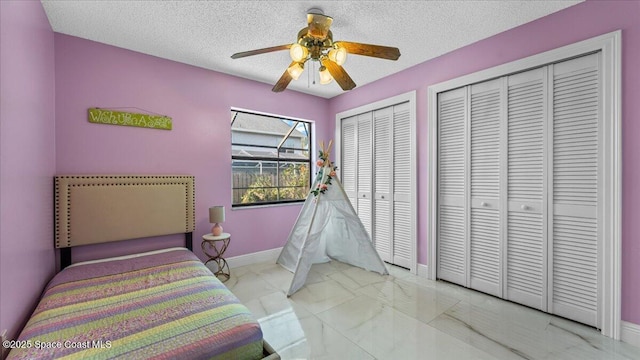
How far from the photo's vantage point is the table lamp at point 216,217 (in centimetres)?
307

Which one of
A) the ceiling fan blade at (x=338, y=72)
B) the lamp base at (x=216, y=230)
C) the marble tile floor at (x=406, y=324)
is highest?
the ceiling fan blade at (x=338, y=72)

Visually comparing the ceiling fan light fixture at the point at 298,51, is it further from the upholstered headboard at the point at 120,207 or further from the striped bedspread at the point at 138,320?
the upholstered headboard at the point at 120,207

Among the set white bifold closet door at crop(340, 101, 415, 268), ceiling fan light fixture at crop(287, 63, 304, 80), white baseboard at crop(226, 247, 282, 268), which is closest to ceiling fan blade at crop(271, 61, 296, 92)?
ceiling fan light fixture at crop(287, 63, 304, 80)

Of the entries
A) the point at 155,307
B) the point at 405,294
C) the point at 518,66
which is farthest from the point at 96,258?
the point at 518,66

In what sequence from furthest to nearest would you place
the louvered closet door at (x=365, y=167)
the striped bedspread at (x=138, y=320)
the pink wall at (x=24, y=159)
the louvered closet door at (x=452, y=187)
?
the louvered closet door at (x=365, y=167) < the louvered closet door at (x=452, y=187) < the pink wall at (x=24, y=159) < the striped bedspread at (x=138, y=320)

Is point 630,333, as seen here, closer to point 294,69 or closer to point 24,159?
point 294,69

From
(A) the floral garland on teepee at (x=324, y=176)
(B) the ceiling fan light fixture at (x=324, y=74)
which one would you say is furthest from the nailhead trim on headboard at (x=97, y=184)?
(B) the ceiling fan light fixture at (x=324, y=74)

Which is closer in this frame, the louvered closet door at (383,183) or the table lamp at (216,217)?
the table lamp at (216,217)

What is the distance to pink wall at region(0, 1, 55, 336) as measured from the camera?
1.39m

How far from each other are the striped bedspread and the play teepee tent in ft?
4.06

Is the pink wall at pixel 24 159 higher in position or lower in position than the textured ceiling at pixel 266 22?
lower

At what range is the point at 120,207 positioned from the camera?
2600 mm

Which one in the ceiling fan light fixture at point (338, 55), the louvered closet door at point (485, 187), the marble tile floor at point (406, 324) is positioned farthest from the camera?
the louvered closet door at point (485, 187)

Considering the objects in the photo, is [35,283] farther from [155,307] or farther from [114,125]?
[114,125]
